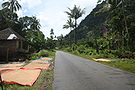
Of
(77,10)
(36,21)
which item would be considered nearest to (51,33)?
(36,21)

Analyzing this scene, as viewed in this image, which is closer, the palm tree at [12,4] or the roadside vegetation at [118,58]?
the roadside vegetation at [118,58]

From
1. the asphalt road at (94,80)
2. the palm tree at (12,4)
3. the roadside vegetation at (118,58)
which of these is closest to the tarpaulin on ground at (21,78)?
the asphalt road at (94,80)

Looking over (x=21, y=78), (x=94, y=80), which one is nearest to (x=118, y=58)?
(x=94, y=80)

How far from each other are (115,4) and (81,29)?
10825cm

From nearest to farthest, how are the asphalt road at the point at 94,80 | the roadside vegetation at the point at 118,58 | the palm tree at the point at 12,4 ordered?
the asphalt road at the point at 94,80 < the roadside vegetation at the point at 118,58 < the palm tree at the point at 12,4

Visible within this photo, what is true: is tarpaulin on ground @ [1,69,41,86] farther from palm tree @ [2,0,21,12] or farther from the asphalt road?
palm tree @ [2,0,21,12]

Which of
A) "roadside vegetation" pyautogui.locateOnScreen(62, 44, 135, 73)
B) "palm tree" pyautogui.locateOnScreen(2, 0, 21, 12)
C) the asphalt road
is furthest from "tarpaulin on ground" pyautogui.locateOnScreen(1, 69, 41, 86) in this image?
"palm tree" pyautogui.locateOnScreen(2, 0, 21, 12)

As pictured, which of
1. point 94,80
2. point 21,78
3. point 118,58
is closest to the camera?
point 94,80

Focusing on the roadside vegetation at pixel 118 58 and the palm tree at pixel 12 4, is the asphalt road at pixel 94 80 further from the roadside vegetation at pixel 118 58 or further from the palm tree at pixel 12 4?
the palm tree at pixel 12 4

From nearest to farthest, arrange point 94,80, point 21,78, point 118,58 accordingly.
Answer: point 94,80 → point 21,78 → point 118,58

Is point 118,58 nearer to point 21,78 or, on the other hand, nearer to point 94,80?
point 94,80

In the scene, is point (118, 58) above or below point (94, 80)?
above

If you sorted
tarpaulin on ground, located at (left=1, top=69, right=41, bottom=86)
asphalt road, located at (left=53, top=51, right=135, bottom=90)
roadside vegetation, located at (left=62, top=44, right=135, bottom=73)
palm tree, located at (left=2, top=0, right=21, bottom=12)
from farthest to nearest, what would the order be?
palm tree, located at (left=2, top=0, right=21, bottom=12)
roadside vegetation, located at (left=62, top=44, right=135, bottom=73)
tarpaulin on ground, located at (left=1, top=69, right=41, bottom=86)
asphalt road, located at (left=53, top=51, right=135, bottom=90)

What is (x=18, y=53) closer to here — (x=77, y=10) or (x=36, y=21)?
(x=77, y=10)
